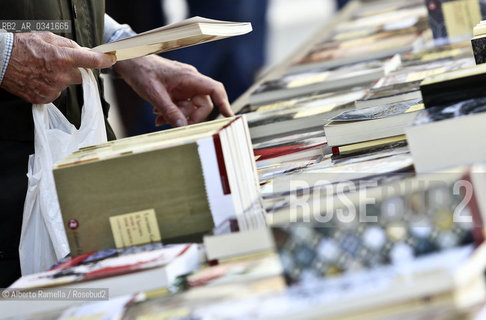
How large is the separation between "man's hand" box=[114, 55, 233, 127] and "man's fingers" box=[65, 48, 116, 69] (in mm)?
629

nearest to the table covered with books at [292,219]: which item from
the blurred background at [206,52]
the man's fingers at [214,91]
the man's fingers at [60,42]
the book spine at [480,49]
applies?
the book spine at [480,49]

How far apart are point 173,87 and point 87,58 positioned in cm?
70

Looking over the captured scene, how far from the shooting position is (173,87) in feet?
7.34

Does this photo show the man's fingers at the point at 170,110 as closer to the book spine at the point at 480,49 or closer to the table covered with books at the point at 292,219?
the table covered with books at the point at 292,219

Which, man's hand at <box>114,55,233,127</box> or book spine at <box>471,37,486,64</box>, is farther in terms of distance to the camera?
man's hand at <box>114,55,233,127</box>

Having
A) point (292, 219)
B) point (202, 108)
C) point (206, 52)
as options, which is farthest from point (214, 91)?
point (206, 52)

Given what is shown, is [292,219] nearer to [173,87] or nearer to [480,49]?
[480,49]

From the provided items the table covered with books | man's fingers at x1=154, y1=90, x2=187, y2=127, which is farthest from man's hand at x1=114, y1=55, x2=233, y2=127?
the table covered with books

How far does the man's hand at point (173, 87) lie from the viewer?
2205 mm

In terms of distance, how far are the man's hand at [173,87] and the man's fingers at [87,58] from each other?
629 mm

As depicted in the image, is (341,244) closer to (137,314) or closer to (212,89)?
(137,314)

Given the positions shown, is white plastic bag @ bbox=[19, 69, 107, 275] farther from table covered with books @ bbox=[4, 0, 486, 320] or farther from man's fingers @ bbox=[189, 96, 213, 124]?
man's fingers @ bbox=[189, 96, 213, 124]

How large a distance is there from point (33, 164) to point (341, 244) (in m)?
0.93

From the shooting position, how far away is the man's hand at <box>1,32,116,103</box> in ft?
5.13
